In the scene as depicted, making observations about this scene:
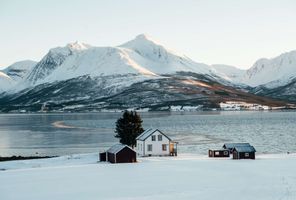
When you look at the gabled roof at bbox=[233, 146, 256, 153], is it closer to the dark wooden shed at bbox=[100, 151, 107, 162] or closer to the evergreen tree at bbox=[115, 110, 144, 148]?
the dark wooden shed at bbox=[100, 151, 107, 162]

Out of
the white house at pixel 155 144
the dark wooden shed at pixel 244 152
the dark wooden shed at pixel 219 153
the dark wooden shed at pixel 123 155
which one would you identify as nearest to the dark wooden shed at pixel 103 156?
the dark wooden shed at pixel 123 155

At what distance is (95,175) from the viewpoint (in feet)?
196

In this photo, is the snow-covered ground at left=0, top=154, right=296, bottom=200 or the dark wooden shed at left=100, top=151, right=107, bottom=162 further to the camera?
the dark wooden shed at left=100, top=151, right=107, bottom=162

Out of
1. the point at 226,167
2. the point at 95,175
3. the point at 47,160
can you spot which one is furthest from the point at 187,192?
the point at 47,160

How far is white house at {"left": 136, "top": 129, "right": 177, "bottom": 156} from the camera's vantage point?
86.9m

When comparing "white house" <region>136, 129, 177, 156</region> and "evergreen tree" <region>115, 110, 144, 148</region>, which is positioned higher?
"evergreen tree" <region>115, 110, 144, 148</region>

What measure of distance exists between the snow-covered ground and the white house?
36.4 ft

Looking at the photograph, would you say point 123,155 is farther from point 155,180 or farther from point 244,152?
point 155,180

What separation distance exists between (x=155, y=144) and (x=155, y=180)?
3364 cm

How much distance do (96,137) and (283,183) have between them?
92.9 metres

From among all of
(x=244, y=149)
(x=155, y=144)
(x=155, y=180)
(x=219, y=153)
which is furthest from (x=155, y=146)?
(x=155, y=180)

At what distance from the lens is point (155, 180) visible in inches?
2119

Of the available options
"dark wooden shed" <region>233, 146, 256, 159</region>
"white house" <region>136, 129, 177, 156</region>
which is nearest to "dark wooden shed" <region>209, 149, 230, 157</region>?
"dark wooden shed" <region>233, 146, 256, 159</region>

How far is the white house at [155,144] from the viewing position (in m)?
86.9
